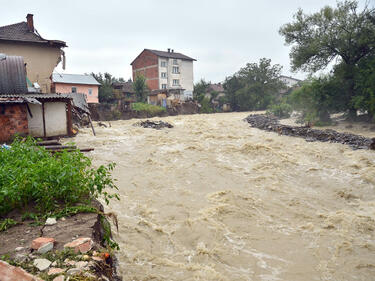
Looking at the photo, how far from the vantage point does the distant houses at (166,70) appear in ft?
162

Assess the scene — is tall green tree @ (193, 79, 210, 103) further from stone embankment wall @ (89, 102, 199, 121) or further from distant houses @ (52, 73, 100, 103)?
distant houses @ (52, 73, 100, 103)

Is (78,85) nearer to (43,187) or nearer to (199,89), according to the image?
(199,89)

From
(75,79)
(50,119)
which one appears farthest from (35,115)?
(75,79)

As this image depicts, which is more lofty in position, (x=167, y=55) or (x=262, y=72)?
(x=167, y=55)

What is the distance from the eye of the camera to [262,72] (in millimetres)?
50844

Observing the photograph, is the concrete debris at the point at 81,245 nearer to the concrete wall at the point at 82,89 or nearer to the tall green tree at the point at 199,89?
the concrete wall at the point at 82,89

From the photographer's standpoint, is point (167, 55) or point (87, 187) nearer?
point (87, 187)

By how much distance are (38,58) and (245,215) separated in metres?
23.0

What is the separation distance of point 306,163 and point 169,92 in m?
34.4

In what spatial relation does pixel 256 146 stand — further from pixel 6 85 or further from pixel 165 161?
pixel 6 85

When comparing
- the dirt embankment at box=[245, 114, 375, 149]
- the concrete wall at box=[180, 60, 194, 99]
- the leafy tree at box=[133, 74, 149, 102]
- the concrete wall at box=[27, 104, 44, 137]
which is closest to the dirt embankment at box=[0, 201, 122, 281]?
the concrete wall at box=[27, 104, 44, 137]

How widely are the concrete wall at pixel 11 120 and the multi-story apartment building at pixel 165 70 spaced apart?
1439 inches

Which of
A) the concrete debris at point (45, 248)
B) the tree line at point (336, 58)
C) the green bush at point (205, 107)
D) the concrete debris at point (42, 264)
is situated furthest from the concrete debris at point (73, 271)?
the green bush at point (205, 107)

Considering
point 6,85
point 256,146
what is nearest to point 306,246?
point 256,146
